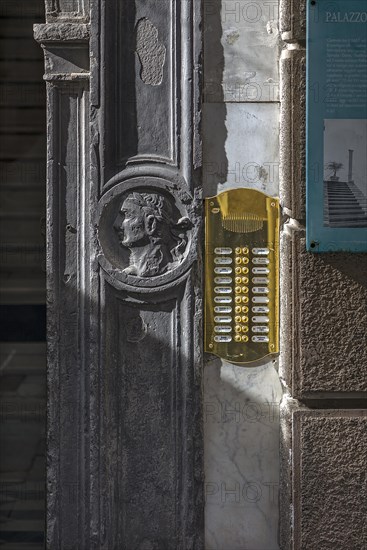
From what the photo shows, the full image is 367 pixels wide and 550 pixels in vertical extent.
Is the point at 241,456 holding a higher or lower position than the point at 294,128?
lower

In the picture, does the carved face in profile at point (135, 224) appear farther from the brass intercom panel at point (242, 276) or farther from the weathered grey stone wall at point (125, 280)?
the brass intercom panel at point (242, 276)

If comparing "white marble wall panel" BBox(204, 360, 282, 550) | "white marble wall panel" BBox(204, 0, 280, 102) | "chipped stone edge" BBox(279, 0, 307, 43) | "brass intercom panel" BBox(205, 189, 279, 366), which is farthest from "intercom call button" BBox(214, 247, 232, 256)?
"chipped stone edge" BBox(279, 0, 307, 43)

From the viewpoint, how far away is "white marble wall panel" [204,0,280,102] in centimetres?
362

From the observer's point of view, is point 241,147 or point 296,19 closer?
point 296,19

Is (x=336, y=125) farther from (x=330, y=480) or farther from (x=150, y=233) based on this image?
(x=330, y=480)

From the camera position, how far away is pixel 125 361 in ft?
12.0

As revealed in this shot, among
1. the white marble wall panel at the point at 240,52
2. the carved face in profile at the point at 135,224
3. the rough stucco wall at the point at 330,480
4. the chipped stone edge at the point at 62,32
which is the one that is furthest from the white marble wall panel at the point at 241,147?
the rough stucco wall at the point at 330,480

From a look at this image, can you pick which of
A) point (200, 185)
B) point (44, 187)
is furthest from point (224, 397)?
point (44, 187)

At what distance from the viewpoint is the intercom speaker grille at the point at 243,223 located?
3.63 m

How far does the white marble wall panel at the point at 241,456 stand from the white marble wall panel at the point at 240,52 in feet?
4.03

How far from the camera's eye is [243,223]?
3635 mm

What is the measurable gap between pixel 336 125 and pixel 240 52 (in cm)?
56

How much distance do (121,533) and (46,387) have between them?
2.60 feet

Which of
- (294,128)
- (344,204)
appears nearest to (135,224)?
(294,128)
